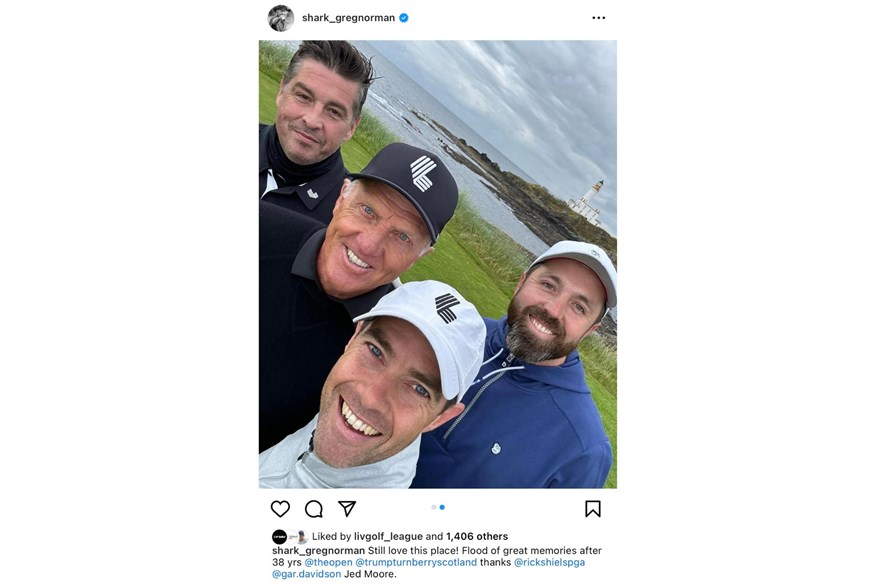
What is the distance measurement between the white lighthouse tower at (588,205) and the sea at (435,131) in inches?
11.1

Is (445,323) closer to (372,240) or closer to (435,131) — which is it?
(372,240)

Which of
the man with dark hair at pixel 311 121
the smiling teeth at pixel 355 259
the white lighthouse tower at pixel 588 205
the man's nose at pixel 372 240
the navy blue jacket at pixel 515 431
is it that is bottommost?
the navy blue jacket at pixel 515 431

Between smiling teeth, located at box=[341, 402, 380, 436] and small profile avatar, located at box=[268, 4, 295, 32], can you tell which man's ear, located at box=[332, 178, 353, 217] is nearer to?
small profile avatar, located at box=[268, 4, 295, 32]

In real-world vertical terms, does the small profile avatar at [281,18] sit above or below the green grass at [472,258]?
above

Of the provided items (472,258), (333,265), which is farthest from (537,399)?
(333,265)

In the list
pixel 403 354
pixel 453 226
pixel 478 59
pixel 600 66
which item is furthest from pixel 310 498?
pixel 600 66

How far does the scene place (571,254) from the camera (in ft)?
13.5

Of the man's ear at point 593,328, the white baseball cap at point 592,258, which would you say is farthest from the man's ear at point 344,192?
the man's ear at point 593,328

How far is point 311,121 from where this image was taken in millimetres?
4254

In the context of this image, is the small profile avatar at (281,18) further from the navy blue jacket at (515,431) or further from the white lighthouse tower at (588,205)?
the navy blue jacket at (515,431)

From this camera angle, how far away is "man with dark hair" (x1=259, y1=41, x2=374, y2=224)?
4234 mm

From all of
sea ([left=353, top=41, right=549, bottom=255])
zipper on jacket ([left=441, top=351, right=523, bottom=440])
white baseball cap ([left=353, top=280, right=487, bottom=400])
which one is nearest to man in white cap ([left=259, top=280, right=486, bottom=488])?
white baseball cap ([left=353, top=280, right=487, bottom=400])

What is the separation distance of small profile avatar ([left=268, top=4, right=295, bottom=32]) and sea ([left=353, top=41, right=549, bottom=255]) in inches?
16.8

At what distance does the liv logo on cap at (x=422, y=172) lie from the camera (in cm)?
404
